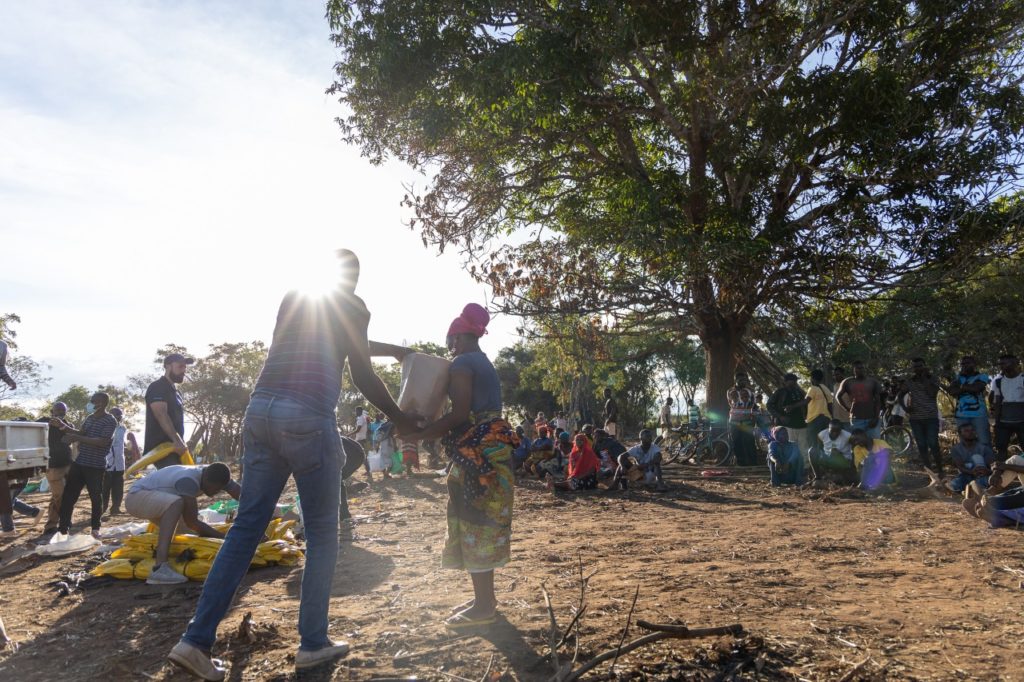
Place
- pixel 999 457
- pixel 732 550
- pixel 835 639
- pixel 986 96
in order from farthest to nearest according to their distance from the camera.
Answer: pixel 986 96, pixel 999 457, pixel 732 550, pixel 835 639

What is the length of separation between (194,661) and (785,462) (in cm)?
916

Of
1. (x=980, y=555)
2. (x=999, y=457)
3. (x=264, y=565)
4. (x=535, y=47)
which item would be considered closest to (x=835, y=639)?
(x=980, y=555)

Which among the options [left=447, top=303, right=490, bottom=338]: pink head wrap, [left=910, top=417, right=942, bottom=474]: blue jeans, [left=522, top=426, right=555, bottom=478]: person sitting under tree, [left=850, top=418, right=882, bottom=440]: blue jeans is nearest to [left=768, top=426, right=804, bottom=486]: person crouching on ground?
[left=850, top=418, right=882, bottom=440]: blue jeans

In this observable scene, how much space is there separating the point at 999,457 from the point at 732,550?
21.4 feet

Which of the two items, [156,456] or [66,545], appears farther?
[66,545]

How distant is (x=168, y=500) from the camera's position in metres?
5.16

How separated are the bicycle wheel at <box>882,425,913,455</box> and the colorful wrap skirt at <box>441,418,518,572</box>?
10.5 metres

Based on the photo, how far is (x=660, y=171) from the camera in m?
12.7

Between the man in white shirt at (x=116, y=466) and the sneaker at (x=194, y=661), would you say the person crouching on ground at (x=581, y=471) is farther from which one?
the sneaker at (x=194, y=661)

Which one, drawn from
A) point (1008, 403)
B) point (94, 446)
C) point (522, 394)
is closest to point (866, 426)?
point (1008, 403)

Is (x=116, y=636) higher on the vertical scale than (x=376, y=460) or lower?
lower

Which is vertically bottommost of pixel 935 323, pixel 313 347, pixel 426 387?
pixel 426 387

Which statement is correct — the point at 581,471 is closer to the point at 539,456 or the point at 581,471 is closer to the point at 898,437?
the point at 539,456

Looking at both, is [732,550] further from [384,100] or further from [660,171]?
[384,100]
